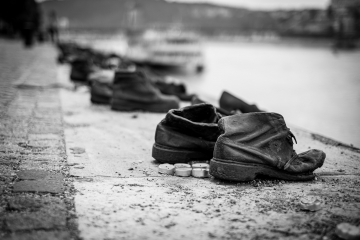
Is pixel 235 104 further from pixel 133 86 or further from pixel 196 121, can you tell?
Answer: pixel 133 86

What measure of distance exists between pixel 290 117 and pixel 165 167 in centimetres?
1029

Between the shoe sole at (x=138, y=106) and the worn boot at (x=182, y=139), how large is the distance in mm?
2374

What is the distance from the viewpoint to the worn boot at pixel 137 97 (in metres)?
5.79

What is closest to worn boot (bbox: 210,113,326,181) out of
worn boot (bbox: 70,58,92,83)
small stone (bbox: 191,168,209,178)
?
small stone (bbox: 191,168,209,178)

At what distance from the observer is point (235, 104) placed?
198 inches

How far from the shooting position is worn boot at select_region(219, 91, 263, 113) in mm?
4875

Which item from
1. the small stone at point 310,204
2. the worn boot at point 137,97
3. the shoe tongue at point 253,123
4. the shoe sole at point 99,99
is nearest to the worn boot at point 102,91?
the shoe sole at point 99,99

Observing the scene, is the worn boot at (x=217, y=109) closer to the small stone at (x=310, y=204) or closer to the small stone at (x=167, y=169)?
Result: the small stone at (x=167, y=169)

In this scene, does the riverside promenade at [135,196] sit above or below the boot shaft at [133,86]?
below

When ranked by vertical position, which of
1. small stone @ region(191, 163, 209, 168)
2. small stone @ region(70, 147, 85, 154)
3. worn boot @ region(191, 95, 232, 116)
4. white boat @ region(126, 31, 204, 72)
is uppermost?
worn boot @ region(191, 95, 232, 116)

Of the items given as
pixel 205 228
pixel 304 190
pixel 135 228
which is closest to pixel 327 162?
pixel 304 190

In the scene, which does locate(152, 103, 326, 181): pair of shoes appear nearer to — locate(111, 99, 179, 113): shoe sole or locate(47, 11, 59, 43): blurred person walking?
locate(111, 99, 179, 113): shoe sole

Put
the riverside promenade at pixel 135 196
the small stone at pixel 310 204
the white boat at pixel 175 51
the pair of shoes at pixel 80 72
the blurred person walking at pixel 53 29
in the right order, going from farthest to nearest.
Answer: the blurred person walking at pixel 53 29 → the white boat at pixel 175 51 → the pair of shoes at pixel 80 72 → the small stone at pixel 310 204 → the riverside promenade at pixel 135 196

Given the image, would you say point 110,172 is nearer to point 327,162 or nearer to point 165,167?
point 165,167
